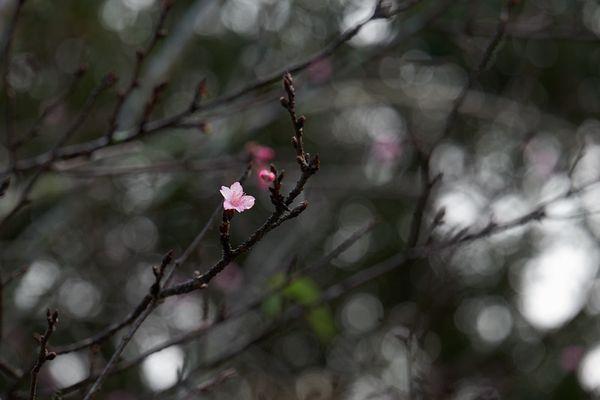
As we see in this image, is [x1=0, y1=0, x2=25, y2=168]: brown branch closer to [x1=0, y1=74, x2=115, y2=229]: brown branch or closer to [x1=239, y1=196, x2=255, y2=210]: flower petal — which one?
[x1=0, y1=74, x2=115, y2=229]: brown branch

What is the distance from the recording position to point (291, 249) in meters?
3.81

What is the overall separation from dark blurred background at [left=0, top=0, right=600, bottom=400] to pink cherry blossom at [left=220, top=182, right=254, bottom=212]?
2.23 feet

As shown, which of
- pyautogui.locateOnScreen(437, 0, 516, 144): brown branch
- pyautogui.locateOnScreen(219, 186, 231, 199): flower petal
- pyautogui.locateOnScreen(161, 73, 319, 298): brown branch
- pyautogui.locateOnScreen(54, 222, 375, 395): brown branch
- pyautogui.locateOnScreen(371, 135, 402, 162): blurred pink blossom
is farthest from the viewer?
pyautogui.locateOnScreen(371, 135, 402, 162): blurred pink blossom

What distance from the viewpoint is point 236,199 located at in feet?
3.64

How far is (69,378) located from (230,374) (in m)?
2.05

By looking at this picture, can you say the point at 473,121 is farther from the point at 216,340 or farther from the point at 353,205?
the point at 216,340

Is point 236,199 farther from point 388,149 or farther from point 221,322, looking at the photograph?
point 388,149

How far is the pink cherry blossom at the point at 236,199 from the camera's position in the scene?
1.10 m

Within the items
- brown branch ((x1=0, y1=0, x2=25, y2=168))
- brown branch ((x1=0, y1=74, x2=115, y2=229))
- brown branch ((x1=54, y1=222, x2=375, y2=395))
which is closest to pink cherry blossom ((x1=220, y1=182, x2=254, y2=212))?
brown branch ((x1=54, y1=222, x2=375, y2=395))

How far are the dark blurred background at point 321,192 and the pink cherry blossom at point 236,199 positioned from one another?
2.23 feet

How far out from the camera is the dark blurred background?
8.71 ft

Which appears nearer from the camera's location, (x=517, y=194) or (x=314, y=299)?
(x=314, y=299)

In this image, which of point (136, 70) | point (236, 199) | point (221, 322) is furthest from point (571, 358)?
point (236, 199)

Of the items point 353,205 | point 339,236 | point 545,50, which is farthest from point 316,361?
point 545,50
